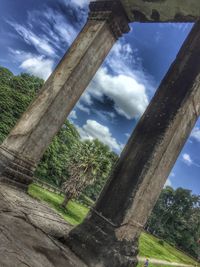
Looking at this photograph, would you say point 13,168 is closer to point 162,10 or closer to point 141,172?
point 141,172

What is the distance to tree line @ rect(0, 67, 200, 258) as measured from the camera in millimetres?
30062

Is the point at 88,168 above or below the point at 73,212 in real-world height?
above

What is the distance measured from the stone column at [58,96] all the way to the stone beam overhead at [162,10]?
271mm

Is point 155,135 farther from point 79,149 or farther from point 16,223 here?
point 79,149

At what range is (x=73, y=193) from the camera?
3061 cm

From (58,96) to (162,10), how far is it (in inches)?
98.1

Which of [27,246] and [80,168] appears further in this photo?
[80,168]

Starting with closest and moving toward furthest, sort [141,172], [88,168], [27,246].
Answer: [27,246] → [141,172] → [88,168]

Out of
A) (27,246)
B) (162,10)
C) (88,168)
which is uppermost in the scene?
(162,10)

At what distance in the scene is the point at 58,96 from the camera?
4613mm

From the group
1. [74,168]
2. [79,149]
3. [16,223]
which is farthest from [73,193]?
[16,223]

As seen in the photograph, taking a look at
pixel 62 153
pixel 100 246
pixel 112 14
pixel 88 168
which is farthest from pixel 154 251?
pixel 100 246

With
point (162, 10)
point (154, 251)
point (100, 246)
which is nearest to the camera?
point (100, 246)

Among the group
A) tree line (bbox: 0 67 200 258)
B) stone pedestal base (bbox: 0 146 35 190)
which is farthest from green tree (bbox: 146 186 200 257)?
stone pedestal base (bbox: 0 146 35 190)
